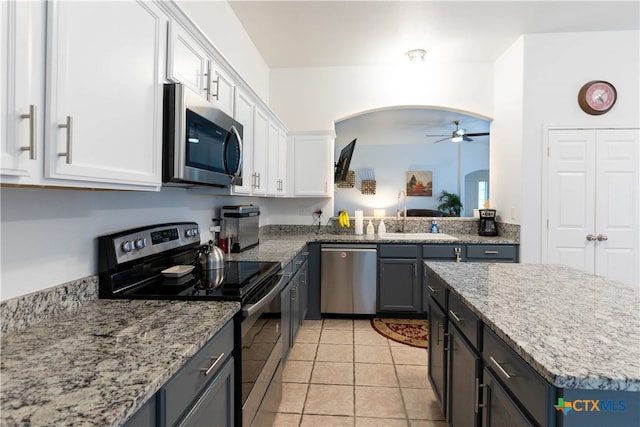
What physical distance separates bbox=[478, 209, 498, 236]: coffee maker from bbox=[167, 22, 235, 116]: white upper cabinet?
10.1 ft

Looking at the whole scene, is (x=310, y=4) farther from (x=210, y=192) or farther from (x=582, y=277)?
(x=582, y=277)

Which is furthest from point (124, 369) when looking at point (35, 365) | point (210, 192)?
point (210, 192)

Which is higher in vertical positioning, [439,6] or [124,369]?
[439,6]

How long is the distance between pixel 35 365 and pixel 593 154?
429cm

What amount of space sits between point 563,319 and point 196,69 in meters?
1.81

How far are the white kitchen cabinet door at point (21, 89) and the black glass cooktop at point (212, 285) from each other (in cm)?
70

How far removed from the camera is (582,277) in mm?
1718

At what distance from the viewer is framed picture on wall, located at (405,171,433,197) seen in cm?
766

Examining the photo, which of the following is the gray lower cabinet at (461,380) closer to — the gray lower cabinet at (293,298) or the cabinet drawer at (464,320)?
the cabinet drawer at (464,320)

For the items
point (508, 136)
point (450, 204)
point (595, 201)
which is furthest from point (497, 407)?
point (450, 204)

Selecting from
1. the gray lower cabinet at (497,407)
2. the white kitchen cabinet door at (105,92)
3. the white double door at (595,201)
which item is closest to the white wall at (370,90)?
the white double door at (595,201)

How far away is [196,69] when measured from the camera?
5.15ft

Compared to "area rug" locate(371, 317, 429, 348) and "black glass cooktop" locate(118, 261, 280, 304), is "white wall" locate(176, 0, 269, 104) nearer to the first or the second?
"black glass cooktop" locate(118, 261, 280, 304)

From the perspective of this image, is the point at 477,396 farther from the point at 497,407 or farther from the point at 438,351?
the point at 438,351
